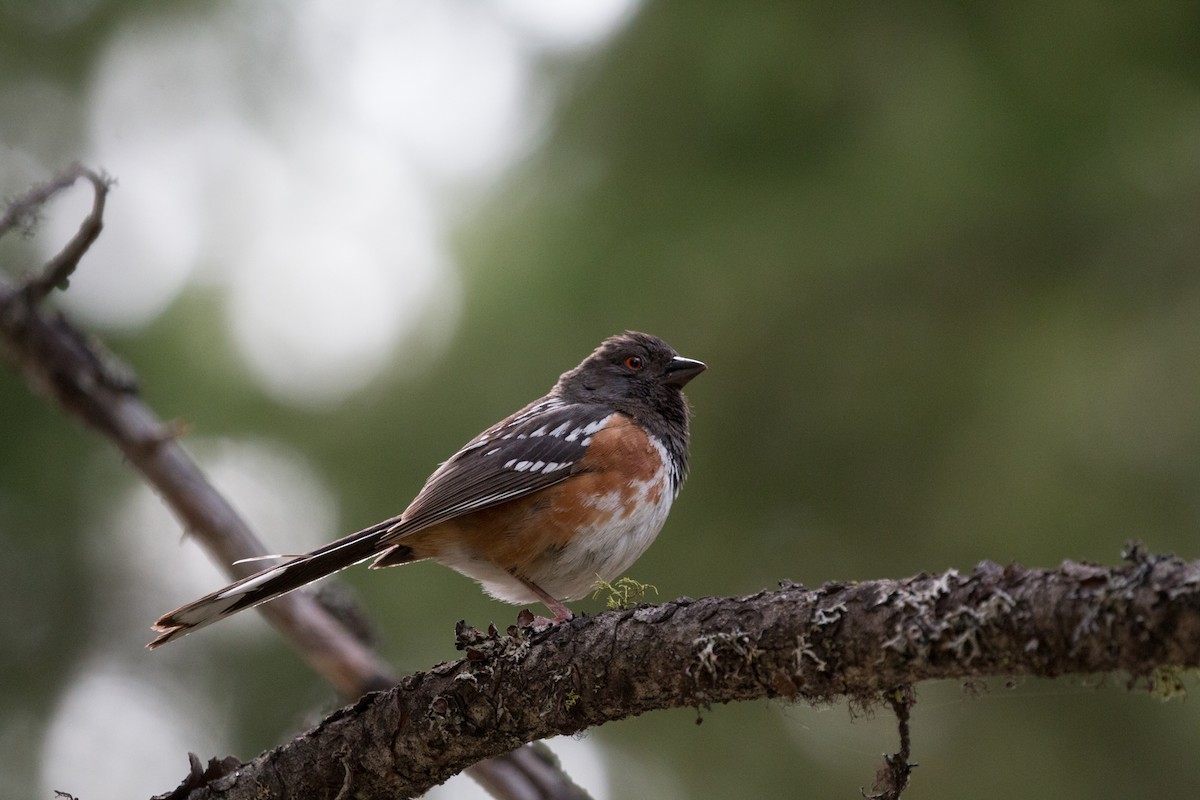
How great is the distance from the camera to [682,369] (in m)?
3.57

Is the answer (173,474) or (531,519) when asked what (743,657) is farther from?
(173,474)

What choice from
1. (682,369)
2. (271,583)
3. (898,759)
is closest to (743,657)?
(898,759)

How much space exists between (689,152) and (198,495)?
6.78 feet

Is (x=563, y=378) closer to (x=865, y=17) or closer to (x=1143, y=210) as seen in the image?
(x=865, y=17)

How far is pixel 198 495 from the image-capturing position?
10.7 ft

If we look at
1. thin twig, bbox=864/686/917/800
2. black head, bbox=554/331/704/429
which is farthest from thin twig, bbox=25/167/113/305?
thin twig, bbox=864/686/917/800

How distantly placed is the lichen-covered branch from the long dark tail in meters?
0.55

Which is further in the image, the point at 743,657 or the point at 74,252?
the point at 74,252

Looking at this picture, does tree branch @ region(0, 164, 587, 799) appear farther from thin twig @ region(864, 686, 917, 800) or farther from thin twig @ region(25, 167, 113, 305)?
thin twig @ region(864, 686, 917, 800)

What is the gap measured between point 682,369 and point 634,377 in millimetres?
204

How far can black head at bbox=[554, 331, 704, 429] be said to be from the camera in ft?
11.7

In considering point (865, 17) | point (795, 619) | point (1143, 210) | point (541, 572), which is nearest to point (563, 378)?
point (541, 572)

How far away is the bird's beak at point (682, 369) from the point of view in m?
3.51

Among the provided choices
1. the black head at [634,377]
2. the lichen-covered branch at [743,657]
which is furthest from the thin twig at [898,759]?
the black head at [634,377]
